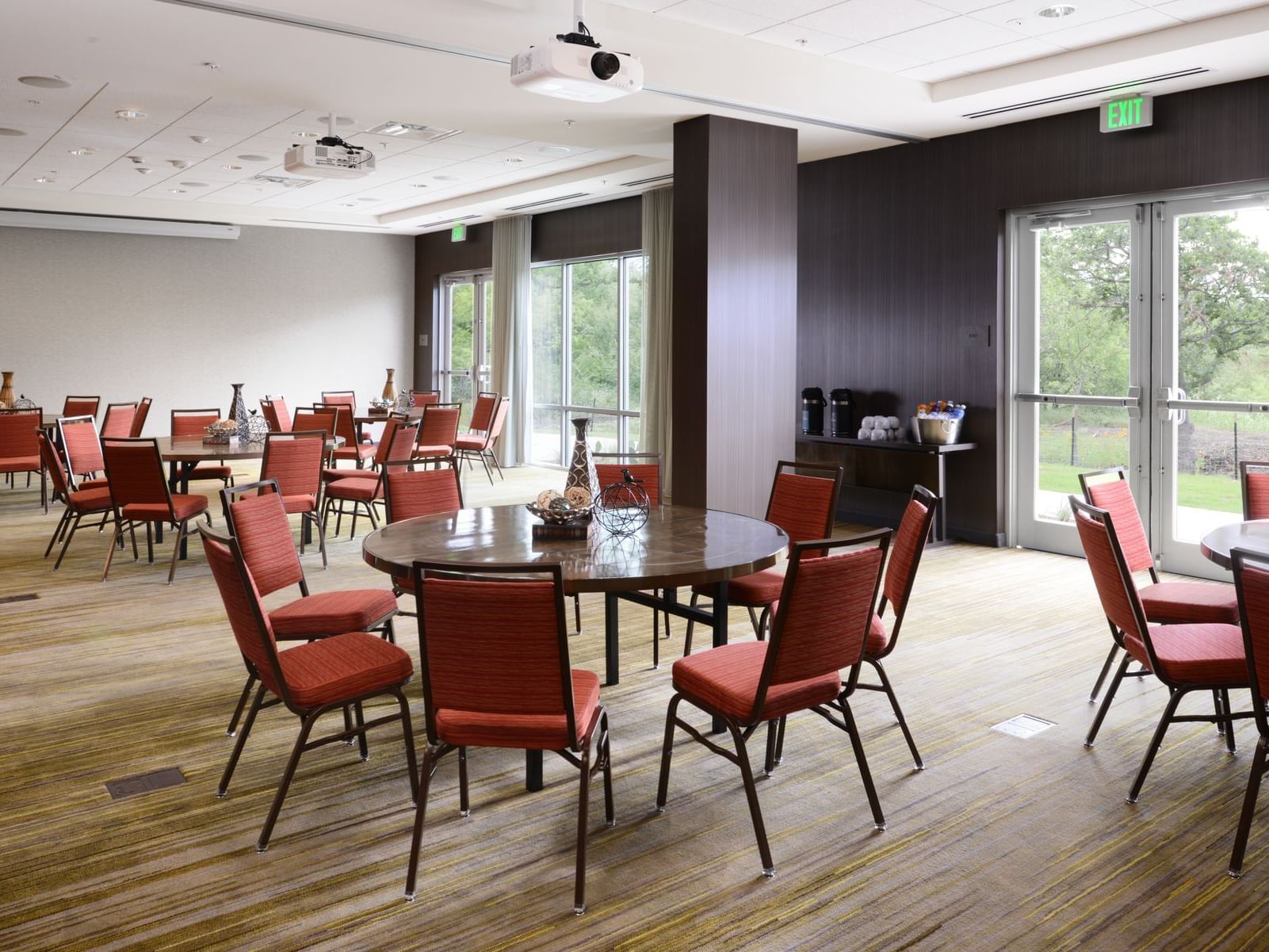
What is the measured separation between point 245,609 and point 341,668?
0.38 metres

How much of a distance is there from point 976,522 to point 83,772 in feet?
21.0

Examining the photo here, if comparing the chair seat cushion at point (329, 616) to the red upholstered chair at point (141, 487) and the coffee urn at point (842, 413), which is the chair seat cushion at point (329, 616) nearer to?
the red upholstered chair at point (141, 487)

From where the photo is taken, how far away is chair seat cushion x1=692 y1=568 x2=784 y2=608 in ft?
14.0

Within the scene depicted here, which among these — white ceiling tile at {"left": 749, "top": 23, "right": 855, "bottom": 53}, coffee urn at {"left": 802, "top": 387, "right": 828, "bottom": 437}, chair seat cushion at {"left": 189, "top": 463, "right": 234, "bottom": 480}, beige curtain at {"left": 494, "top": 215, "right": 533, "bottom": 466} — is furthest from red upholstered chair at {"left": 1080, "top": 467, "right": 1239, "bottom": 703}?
beige curtain at {"left": 494, "top": 215, "right": 533, "bottom": 466}

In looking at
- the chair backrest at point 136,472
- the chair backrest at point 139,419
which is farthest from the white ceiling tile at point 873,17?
the chair backrest at point 139,419

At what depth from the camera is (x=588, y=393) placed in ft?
42.1

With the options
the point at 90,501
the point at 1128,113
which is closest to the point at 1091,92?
the point at 1128,113

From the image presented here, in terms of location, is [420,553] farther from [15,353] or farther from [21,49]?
[15,353]

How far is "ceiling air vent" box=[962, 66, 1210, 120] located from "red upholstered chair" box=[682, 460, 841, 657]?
11.5ft

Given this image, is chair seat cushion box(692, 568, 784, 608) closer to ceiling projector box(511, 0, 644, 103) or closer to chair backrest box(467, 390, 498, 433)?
ceiling projector box(511, 0, 644, 103)

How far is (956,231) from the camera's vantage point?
26.3 ft

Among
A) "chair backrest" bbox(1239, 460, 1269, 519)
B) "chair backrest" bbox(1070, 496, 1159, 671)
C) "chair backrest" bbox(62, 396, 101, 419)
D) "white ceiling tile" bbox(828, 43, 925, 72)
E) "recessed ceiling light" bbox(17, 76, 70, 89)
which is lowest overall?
"chair backrest" bbox(1070, 496, 1159, 671)

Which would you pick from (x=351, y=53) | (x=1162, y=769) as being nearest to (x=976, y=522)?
(x=1162, y=769)

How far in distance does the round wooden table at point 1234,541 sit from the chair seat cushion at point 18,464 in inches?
371
